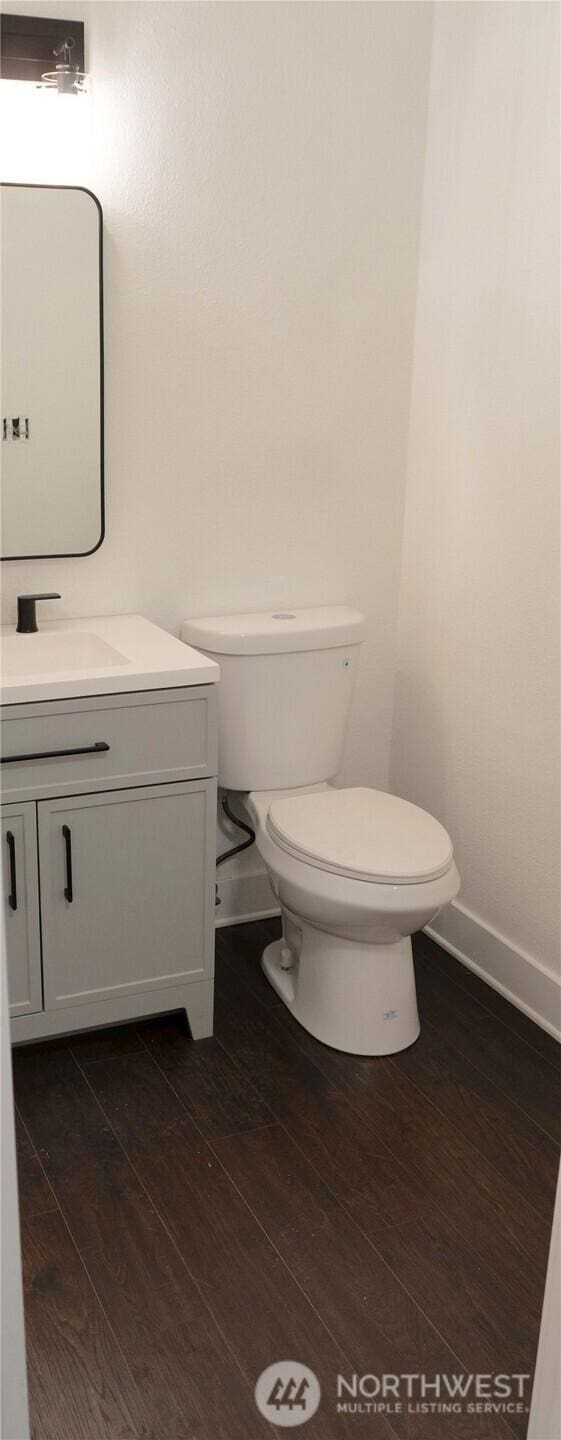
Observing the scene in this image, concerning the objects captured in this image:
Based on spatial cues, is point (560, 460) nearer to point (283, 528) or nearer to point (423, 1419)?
point (283, 528)

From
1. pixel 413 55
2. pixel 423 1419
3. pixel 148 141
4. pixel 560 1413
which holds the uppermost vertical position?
pixel 413 55

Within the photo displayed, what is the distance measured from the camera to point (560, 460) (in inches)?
92.7

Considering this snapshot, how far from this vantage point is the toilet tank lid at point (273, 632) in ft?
8.30

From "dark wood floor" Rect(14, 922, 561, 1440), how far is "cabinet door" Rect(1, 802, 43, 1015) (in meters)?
0.18

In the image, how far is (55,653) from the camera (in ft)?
7.89

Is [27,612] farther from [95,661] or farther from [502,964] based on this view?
[502,964]

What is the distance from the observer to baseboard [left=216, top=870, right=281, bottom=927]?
2914 mm

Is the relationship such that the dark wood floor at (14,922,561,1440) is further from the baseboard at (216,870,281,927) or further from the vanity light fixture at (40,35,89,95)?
the vanity light fixture at (40,35,89,95)

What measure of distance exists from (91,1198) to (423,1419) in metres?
0.63

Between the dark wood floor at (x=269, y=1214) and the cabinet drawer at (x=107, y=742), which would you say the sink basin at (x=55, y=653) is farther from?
the dark wood floor at (x=269, y=1214)

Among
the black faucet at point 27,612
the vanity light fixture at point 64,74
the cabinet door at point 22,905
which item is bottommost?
the cabinet door at point 22,905

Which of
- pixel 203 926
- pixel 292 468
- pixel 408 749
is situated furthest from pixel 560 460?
pixel 203 926

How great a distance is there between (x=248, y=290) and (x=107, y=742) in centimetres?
101

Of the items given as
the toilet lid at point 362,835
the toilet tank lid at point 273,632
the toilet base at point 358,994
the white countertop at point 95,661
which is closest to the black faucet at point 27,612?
the white countertop at point 95,661
